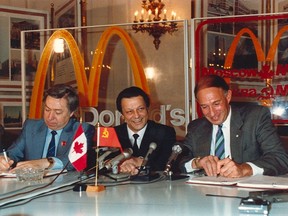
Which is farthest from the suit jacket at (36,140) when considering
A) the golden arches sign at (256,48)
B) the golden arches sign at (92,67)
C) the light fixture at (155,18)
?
the light fixture at (155,18)

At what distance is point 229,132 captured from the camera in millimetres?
3559

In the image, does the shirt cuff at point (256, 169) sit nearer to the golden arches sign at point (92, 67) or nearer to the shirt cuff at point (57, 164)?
the shirt cuff at point (57, 164)

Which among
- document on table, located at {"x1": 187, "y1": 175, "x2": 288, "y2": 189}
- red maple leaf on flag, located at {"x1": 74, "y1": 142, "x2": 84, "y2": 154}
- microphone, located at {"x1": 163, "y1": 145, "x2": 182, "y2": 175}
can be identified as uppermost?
red maple leaf on flag, located at {"x1": 74, "y1": 142, "x2": 84, "y2": 154}

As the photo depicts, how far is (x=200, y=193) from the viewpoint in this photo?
7.80 ft

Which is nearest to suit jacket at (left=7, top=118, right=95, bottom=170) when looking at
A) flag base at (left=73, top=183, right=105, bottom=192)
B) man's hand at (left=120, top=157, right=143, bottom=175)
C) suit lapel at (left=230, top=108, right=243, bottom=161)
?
man's hand at (left=120, top=157, right=143, bottom=175)

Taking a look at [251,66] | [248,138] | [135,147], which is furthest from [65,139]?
[251,66]

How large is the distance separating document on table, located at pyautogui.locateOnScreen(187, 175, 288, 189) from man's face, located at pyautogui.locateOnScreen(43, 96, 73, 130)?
136 centimetres

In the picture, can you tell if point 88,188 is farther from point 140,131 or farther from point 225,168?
point 140,131

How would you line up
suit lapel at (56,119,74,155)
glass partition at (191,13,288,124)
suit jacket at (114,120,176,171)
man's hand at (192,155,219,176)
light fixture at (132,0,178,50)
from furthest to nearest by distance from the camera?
light fixture at (132,0,178,50) < glass partition at (191,13,288,124) < suit jacket at (114,120,176,171) < suit lapel at (56,119,74,155) < man's hand at (192,155,219,176)

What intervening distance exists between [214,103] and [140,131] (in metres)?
0.81

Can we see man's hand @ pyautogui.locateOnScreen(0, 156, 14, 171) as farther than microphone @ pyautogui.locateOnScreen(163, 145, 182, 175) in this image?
Yes

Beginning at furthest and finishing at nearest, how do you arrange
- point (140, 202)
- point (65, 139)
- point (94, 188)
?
point (65, 139) → point (94, 188) → point (140, 202)

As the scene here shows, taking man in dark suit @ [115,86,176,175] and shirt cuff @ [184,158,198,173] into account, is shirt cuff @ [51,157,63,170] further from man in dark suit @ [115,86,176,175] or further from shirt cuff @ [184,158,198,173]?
shirt cuff @ [184,158,198,173]

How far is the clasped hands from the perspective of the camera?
9.23 ft
